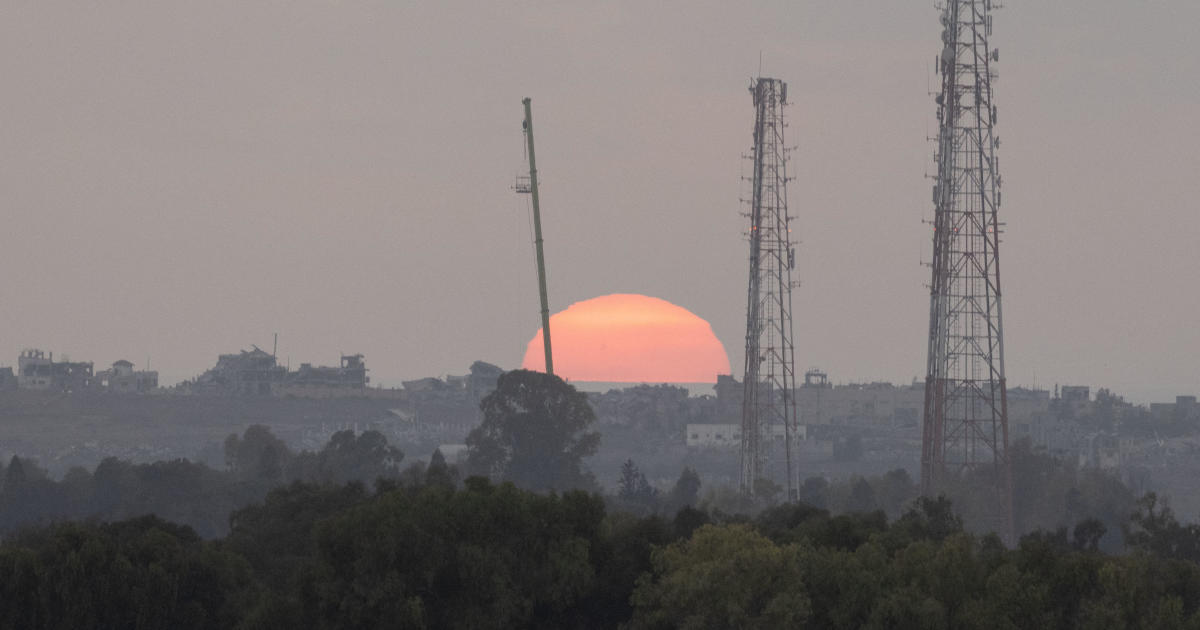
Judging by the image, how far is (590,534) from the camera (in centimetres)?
6819

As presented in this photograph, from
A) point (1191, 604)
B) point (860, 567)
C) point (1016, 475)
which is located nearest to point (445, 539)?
point (860, 567)

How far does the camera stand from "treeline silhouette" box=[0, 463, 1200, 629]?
59938 millimetres

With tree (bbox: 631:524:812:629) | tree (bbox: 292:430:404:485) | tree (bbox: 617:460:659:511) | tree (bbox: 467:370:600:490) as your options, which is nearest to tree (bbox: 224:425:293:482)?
tree (bbox: 292:430:404:485)

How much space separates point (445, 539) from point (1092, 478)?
4734 inches

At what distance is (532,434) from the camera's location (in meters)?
175

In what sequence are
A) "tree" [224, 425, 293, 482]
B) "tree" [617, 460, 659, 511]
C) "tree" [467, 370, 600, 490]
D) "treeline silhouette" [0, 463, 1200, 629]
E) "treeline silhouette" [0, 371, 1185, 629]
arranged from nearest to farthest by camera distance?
"treeline silhouette" [0, 463, 1200, 629], "treeline silhouette" [0, 371, 1185, 629], "tree" [617, 460, 659, 511], "tree" [224, 425, 293, 482], "tree" [467, 370, 600, 490]

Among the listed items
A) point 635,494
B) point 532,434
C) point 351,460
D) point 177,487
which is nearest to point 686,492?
point 635,494

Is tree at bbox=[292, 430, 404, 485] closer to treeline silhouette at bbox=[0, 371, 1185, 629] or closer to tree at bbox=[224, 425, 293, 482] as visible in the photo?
tree at bbox=[224, 425, 293, 482]

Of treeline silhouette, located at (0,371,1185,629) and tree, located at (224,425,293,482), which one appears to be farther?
tree, located at (224,425,293,482)

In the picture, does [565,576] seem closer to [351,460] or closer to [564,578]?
[564,578]

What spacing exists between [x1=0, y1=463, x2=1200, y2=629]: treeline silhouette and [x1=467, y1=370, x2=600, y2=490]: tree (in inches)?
3983

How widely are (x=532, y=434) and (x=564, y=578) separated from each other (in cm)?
11023

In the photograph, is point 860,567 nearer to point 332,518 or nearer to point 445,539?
point 445,539

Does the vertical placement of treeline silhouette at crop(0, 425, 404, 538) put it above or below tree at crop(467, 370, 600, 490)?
below
